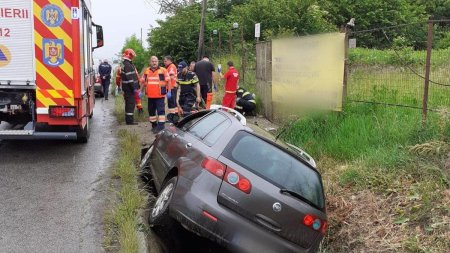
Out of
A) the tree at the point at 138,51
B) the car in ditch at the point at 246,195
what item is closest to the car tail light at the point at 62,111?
the car in ditch at the point at 246,195

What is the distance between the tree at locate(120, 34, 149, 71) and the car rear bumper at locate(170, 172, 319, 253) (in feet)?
95.5

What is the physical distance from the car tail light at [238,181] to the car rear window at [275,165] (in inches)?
6.1

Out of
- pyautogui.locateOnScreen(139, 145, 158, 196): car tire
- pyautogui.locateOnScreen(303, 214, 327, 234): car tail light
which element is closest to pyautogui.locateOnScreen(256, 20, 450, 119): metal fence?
pyautogui.locateOnScreen(303, 214, 327, 234): car tail light

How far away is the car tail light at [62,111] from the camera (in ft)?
24.2

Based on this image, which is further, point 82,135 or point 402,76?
point 82,135

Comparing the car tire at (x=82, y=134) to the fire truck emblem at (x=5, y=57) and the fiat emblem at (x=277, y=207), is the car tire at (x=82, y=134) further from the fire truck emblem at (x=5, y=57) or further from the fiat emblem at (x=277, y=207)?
the fiat emblem at (x=277, y=207)

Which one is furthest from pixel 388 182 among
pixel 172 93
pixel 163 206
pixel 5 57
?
pixel 172 93

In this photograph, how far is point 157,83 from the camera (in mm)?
10188

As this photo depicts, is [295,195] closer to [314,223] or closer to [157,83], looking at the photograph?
[314,223]

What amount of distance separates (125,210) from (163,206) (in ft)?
1.75

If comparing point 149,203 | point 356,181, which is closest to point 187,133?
point 149,203

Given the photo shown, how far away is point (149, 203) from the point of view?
5.84m

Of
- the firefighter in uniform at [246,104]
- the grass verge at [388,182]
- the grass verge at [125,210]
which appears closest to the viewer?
the grass verge at [125,210]

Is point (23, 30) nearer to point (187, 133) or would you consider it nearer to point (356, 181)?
point (187, 133)
